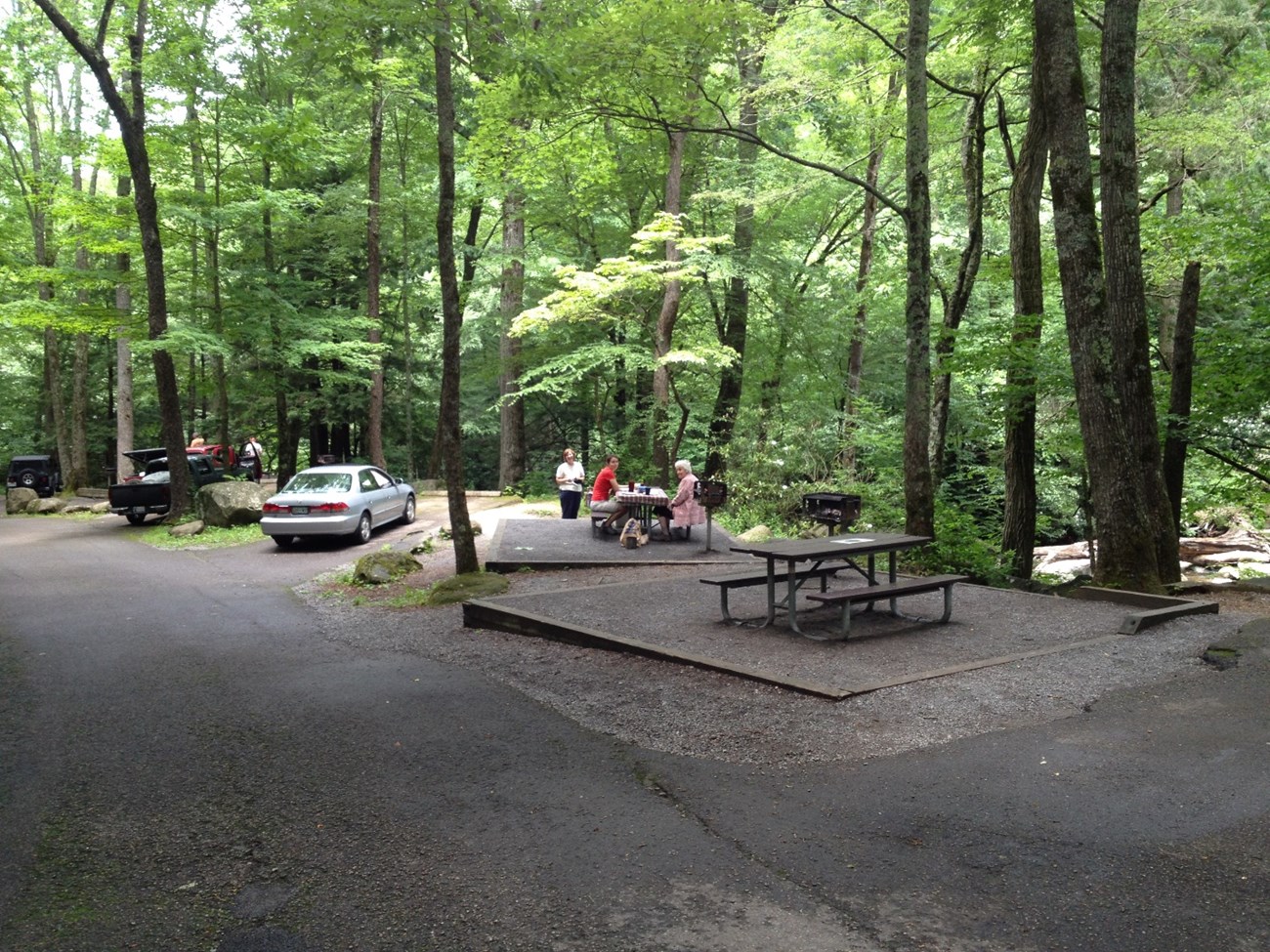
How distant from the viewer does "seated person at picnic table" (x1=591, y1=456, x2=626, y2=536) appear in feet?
48.5

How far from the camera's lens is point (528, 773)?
4699mm

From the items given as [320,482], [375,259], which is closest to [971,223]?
[320,482]

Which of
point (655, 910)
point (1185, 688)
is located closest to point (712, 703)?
point (655, 910)

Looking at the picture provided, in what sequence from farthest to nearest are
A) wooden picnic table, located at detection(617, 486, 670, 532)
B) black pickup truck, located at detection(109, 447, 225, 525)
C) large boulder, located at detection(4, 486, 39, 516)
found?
large boulder, located at detection(4, 486, 39, 516) < black pickup truck, located at detection(109, 447, 225, 525) < wooden picnic table, located at detection(617, 486, 670, 532)

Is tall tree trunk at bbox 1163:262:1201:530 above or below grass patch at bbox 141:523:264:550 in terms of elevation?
above

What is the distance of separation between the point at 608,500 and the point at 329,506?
5335 millimetres

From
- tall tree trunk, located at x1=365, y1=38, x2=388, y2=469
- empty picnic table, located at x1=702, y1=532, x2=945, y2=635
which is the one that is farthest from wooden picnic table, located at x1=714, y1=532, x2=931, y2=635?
tall tree trunk, located at x1=365, y1=38, x2=388, y2=469

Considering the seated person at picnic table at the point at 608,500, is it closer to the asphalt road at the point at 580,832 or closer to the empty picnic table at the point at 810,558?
the empty picnic table at the point at 810,558

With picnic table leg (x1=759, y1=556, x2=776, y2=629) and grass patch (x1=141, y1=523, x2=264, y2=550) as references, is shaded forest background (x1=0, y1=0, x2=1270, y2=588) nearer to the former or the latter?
grass patch (x1=141, y1=523, x2=264, y2=550)

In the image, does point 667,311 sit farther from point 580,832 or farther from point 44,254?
point 44,254

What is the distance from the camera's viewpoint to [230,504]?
63.1 ft

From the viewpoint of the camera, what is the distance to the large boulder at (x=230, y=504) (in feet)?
62.9

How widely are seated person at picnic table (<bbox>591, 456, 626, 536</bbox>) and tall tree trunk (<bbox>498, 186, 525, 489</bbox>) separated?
7375 millimetres

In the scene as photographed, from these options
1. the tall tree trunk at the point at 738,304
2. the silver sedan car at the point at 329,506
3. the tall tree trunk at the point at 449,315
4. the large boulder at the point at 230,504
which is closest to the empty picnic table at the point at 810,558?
the tall tree trunk at the point at 449,315
